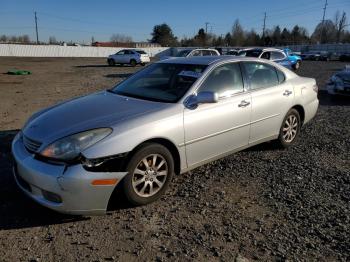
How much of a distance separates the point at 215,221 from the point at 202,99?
140 centimetres

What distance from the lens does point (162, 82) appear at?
4969 millimetres

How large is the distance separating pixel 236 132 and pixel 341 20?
Result: 120m

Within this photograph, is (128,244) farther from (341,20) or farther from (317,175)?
(341,20)

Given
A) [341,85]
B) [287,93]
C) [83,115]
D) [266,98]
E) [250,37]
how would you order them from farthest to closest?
[250,37] → [341,85] → [287,93] → [266,98] → [83,115]

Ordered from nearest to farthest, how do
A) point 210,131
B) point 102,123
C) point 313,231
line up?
point 313,231
point 102,123
point 210,131

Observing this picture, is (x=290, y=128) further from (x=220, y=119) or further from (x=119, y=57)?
(x=119, y=57)

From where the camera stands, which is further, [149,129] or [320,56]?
[320,56]

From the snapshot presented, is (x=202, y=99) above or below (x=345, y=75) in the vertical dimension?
above

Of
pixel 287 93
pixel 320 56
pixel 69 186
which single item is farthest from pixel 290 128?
pixel 320 56

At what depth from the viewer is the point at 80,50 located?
218ft

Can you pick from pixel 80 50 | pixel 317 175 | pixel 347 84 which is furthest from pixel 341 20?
pixel 317 175

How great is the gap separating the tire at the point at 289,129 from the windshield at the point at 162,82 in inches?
73.3

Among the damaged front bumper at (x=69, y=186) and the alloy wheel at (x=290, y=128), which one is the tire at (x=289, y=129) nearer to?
the alloy wheel at (x=290, y=128)

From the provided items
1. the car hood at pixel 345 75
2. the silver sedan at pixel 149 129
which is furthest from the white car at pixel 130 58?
the silver sedan at pixel 149 129
